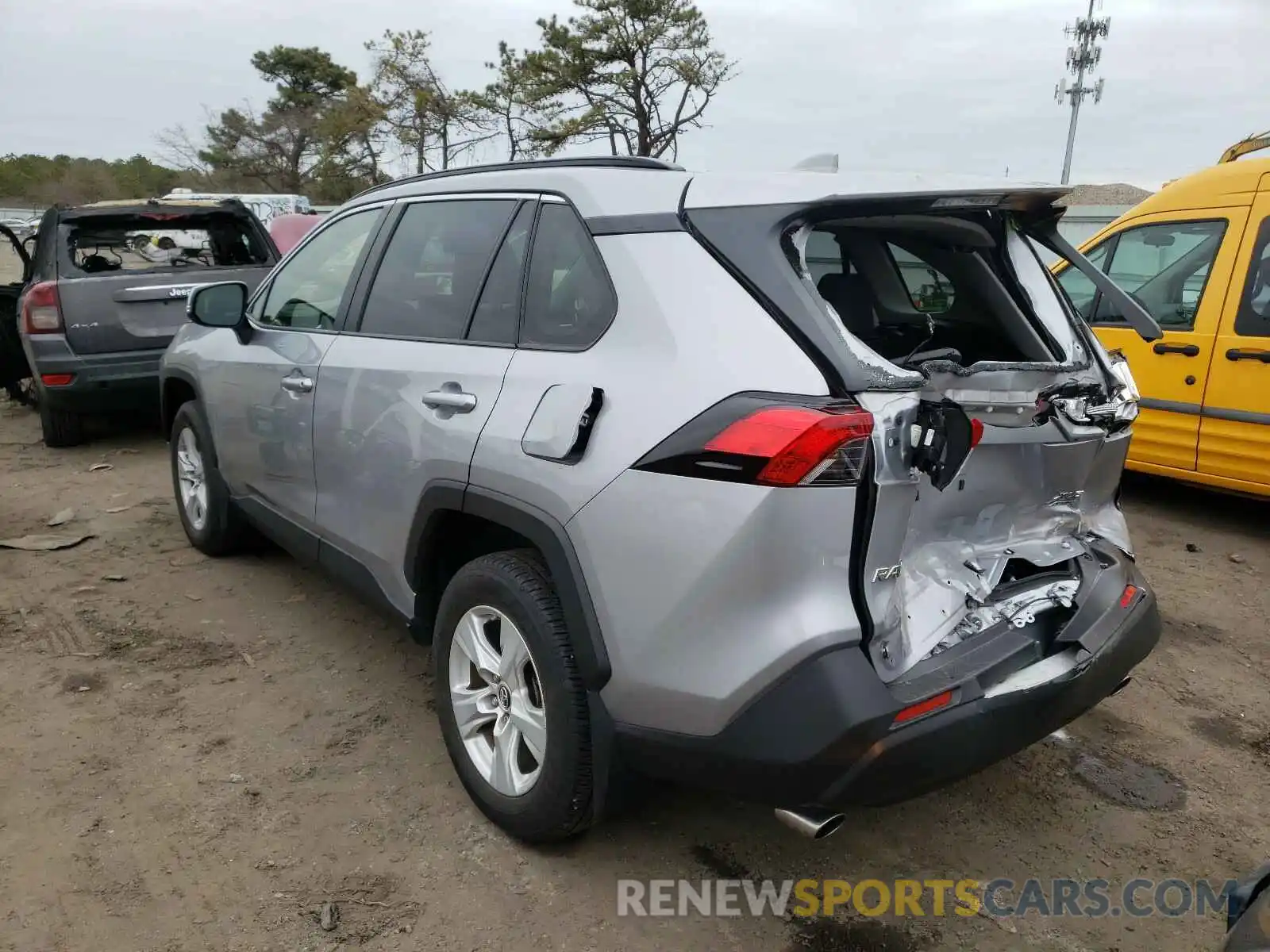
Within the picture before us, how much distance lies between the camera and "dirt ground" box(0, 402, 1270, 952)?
230 centimetres

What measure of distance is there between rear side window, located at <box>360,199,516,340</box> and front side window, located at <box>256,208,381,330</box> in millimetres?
257

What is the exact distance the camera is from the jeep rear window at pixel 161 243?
6809 millimetres

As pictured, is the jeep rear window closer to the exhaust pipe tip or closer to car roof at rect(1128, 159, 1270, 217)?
car roof at rect(1128, 159, 1270, 217)

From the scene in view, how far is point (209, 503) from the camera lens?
4512mm

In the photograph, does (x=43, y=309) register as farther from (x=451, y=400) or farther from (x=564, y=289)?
(x=564, y=289)

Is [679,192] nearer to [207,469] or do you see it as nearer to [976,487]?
[976,487]

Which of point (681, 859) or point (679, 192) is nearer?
point (679, 192)

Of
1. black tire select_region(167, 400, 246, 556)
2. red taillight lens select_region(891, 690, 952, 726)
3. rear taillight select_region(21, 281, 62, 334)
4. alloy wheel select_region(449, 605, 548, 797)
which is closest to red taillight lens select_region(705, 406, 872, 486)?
red taillight lens select_region(891, 690, 952, 726)

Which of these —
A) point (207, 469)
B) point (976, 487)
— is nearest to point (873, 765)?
point (976, 487)

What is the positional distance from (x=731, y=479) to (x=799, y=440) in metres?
0.16

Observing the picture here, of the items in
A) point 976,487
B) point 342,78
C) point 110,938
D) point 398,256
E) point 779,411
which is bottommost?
point 110,938

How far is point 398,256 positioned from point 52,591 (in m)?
2.67

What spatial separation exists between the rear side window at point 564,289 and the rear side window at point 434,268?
24cm

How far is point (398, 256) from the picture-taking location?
3.19 m
